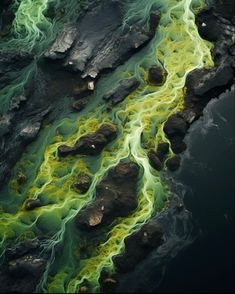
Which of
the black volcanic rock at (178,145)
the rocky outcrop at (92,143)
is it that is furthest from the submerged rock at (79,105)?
the black volcanic rock at (178,145)

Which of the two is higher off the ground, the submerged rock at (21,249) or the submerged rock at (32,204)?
the submerged rock at (32,204)

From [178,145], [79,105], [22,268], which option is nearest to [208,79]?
[178,145]

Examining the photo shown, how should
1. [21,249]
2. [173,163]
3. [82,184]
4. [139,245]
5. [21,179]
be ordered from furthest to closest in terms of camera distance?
1. [21,179]
2. [173,163]
3. [82,184]
4. [21,249]
5. [139,245]

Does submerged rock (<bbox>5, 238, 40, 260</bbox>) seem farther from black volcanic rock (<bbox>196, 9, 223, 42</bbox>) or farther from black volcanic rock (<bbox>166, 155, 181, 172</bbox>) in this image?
black volcanic rock (<bbox>196, 9, 223, 42</bbox>)

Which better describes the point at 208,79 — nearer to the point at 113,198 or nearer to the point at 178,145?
the point at 178,145

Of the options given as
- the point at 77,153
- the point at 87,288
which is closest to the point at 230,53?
the point at 77,153

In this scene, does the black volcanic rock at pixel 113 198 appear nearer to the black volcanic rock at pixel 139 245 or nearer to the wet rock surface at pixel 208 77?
the black volcanic rock at pixel 139 245

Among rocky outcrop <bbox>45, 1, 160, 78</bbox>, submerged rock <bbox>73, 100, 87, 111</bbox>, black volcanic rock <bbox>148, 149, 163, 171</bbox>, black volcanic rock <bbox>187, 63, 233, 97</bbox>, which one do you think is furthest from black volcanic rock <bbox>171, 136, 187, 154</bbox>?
rocky outcrop <bbox>45, 1, 160, 78</bbox>
